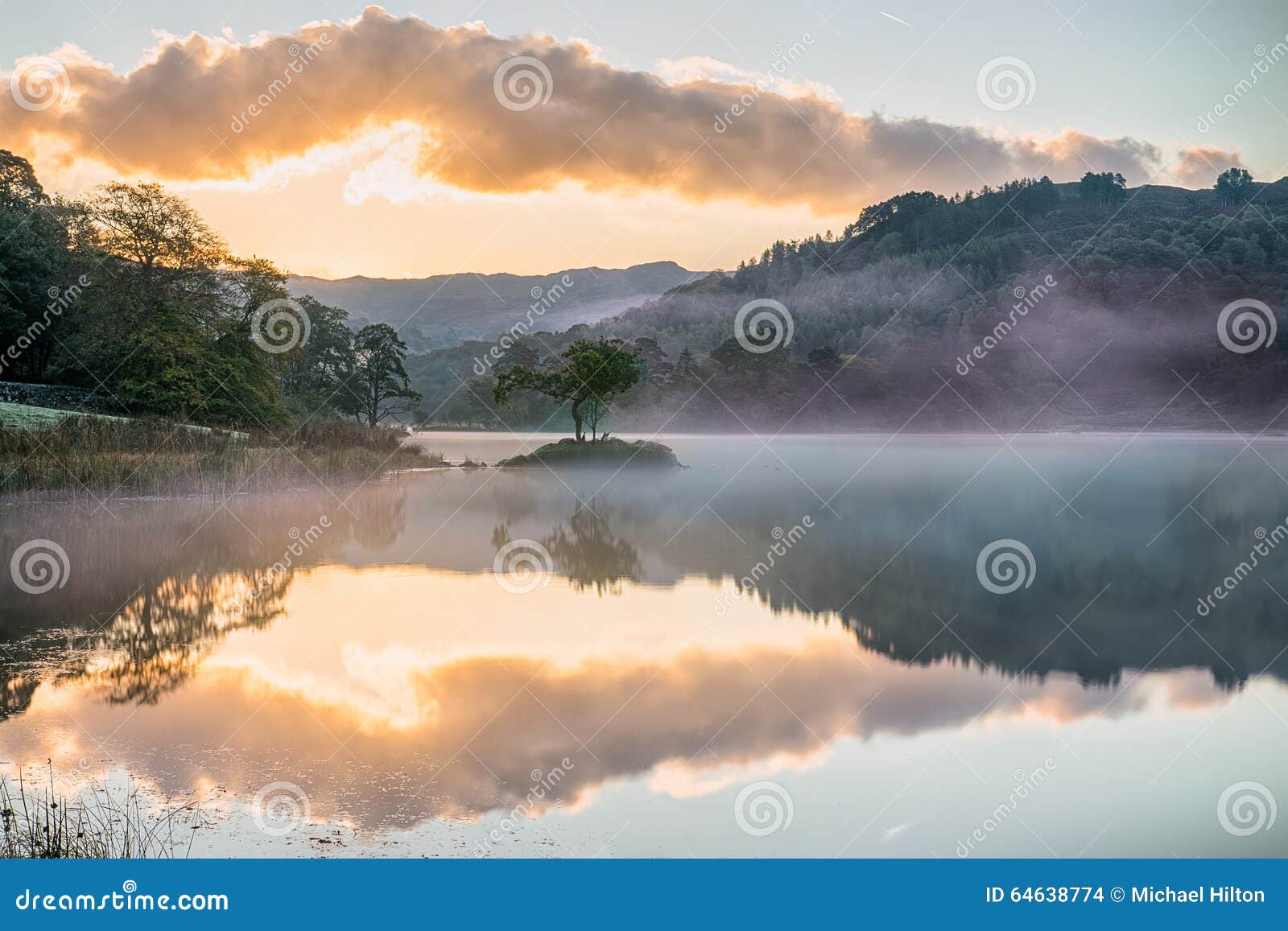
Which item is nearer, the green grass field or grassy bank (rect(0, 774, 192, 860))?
grassy bank (rect(0, 774, 192, 860))

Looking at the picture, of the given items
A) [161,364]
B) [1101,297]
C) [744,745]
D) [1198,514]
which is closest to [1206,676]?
[744,745]

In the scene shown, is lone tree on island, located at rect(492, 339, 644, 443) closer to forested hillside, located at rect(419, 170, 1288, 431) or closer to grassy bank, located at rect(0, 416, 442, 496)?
grassy bank, located at rect(0, 416, 442, 496)

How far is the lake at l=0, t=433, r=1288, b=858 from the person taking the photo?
7258mm

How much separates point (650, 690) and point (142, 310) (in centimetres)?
4026

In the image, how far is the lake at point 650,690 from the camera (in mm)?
7258

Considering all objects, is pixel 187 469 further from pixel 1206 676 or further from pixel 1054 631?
pixel 1206 676

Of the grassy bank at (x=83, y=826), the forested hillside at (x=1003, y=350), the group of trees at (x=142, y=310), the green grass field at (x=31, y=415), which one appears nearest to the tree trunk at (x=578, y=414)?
the group of trees at (x=142, y=310)

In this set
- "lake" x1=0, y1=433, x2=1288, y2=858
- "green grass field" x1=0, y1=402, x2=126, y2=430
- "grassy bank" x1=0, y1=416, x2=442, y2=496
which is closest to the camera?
"lake" x1=0, y1=433, x2=1288, y2=858

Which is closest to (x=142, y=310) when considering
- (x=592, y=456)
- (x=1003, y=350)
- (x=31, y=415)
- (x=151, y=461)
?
(x=31, y=415)

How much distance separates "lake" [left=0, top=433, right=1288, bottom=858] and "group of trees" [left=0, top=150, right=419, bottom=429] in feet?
67.2

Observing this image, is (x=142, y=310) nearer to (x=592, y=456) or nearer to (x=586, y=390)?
(x=586, y=390)

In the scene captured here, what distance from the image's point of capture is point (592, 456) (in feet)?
159

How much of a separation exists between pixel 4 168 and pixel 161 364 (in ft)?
70.6

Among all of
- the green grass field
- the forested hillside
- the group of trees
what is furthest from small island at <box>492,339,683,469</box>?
the forested hillside
